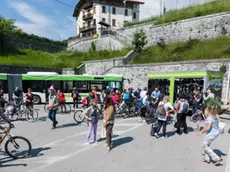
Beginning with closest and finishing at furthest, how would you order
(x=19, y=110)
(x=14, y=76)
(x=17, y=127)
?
(x=17, y=127) < (x=19, y=110) < (x=14, y=76)

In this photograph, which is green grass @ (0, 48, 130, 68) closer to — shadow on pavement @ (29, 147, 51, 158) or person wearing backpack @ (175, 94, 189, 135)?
person wearing backpack @ (175, 94, 189, 135)

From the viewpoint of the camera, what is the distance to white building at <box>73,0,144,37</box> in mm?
47562

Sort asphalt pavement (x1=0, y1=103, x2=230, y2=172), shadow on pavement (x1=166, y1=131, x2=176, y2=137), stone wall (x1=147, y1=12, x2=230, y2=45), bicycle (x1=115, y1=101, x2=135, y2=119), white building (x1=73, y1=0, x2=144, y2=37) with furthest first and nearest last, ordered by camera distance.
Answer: white building (x1=73, y1=0, x2=144, y2=37)
stone wall (x1=147, y1=12, x2=230, y2=45)
bicycle (x1=115, y1=101, x2=135, y2=119)
shadow on pavement (x1=166, y1=131, x2=176, y2=137)
asphalt pavement (x1=0, y1=103, x2=230, y2=172)

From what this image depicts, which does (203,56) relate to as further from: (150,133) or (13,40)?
(13,40)

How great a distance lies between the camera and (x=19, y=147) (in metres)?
4.97

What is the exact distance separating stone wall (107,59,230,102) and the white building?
29855mm

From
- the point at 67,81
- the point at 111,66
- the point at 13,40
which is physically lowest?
the point at 67,81

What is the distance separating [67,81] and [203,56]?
14663mm

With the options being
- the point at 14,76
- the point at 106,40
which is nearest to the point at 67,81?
the point at 14,76

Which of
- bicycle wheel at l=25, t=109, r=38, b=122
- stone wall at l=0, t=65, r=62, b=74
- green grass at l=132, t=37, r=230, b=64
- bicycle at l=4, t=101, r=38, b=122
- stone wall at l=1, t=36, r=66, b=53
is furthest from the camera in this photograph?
stone wall at l=1, t=36, r=66, b=53

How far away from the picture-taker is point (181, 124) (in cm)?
712

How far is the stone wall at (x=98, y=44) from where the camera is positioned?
31.7 meters

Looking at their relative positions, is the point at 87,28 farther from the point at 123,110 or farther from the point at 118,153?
the point at 118,153

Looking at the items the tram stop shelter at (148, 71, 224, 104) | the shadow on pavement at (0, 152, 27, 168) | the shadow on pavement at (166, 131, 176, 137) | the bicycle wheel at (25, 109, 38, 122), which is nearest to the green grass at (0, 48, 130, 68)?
the tram stop shelter at (148, 71, 224, 104)
